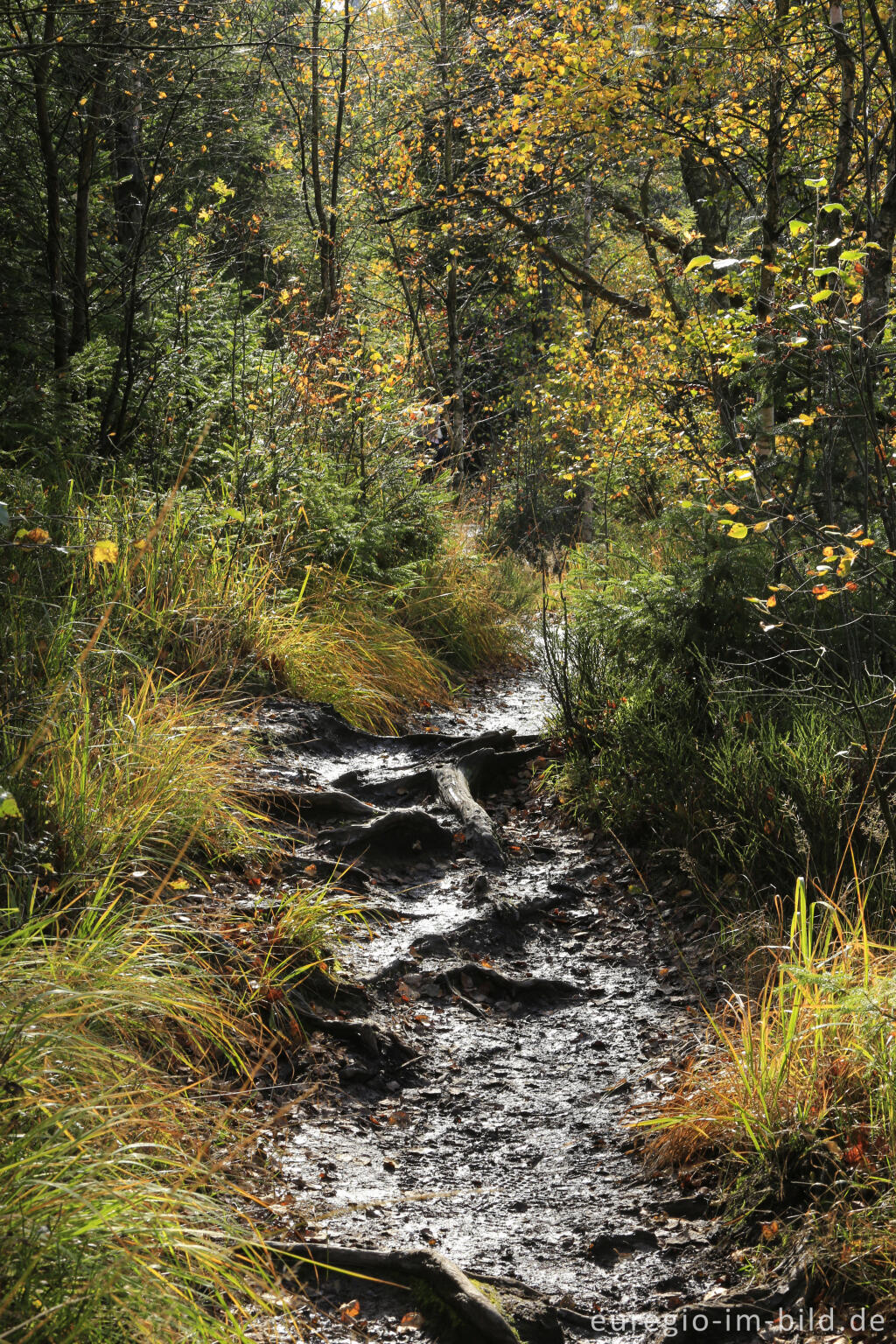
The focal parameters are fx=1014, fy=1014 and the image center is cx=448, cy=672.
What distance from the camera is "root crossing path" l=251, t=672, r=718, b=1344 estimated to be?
9.21 ft

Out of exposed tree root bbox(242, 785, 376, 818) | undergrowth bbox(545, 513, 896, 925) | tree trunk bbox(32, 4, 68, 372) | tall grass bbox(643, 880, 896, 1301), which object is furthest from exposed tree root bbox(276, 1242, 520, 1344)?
tree trunk bbox(32, 4, 68, 372)

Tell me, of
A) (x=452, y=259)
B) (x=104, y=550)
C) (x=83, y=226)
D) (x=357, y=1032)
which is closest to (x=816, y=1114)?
(x=357, y=1032)

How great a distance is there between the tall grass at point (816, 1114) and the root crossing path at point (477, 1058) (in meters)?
0.21

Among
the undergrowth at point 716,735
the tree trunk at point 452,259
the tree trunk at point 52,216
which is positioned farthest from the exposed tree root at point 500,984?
the tree trunk at point 452,259

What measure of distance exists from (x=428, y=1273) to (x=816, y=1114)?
1177 mm

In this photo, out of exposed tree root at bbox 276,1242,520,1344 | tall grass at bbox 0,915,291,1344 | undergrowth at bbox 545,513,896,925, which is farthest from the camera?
undergrowth at bbox 545,513,896,925

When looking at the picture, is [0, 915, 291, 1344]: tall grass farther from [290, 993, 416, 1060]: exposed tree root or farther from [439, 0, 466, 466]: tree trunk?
[439, 0, 466, 466]: tree trunk

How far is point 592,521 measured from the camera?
717 inches

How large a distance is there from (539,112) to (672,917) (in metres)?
7.32

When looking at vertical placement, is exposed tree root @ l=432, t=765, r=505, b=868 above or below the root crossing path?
above

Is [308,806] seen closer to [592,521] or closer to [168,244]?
[168,244]

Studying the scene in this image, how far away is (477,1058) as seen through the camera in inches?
164

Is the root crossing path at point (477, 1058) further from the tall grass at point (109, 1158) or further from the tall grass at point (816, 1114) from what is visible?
the tall grass at point (109, 1158)

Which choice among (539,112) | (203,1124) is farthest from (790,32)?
(203,1124)
